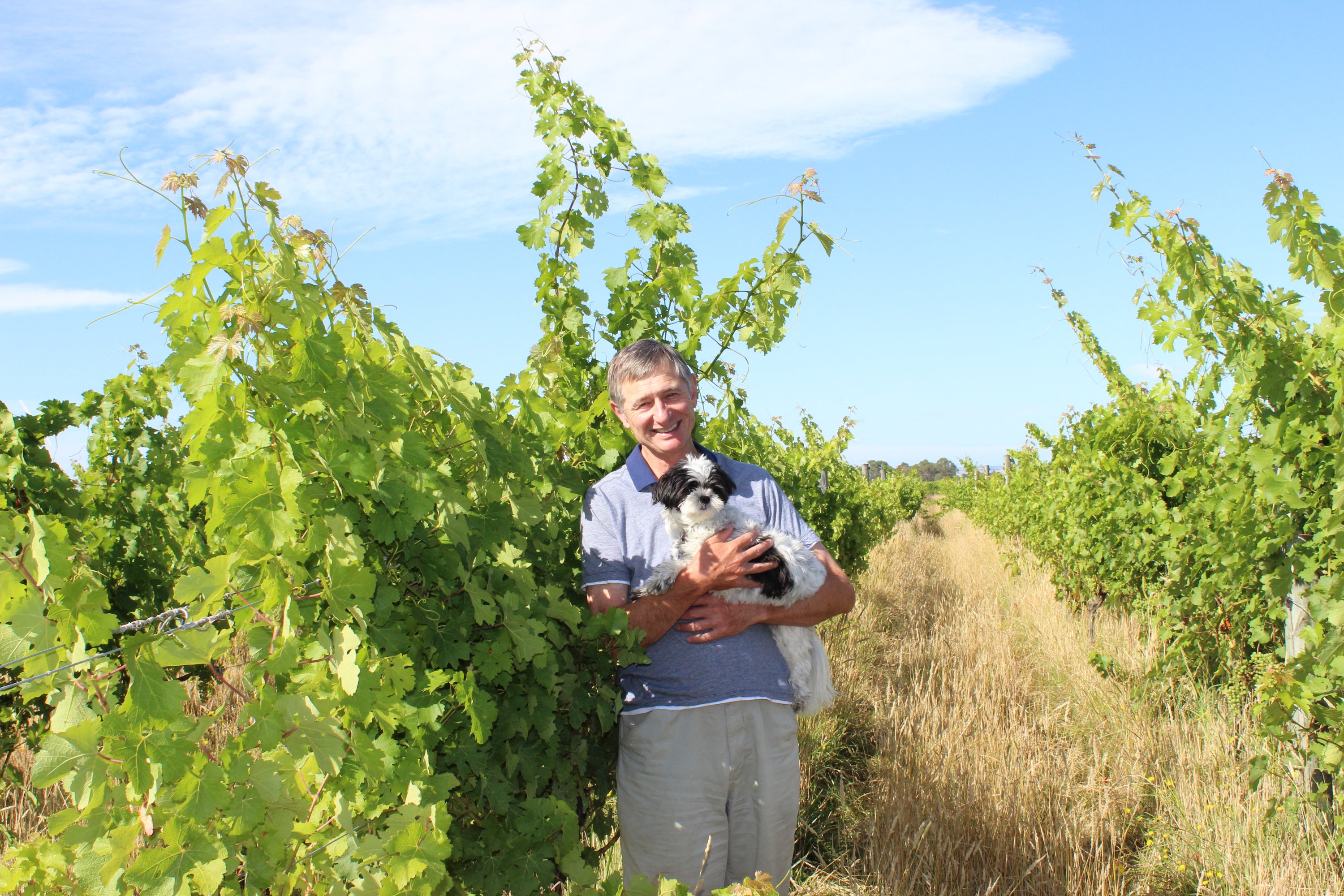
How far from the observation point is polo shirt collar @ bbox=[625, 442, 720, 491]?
243 cm

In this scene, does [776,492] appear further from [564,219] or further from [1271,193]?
[1271,193]

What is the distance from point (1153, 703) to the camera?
482 centimetres

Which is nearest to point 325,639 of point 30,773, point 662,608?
point 662,608

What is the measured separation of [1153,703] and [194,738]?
16.9 feet

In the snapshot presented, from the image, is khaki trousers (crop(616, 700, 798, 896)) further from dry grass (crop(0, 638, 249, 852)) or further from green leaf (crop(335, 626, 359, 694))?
dry grass (crop(0, 638, 249, 852))

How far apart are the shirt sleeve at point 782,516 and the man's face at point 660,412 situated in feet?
1.06

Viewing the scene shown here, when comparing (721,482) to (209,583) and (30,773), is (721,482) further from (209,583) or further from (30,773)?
(30,773)

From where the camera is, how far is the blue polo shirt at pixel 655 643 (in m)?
2.25

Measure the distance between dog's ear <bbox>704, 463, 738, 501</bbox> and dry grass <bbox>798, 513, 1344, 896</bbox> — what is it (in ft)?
5.66

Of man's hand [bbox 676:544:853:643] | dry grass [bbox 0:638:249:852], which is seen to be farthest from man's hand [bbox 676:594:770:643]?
dry grass [bbox 0:638:249:852]

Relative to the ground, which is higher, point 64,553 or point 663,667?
point 64,553

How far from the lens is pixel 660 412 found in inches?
94.0

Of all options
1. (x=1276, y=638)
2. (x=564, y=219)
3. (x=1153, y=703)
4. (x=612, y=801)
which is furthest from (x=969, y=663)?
(x=564, y=219)

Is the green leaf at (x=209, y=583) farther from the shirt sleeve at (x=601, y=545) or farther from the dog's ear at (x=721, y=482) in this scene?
the dog's ear at (x=721, y=482)
